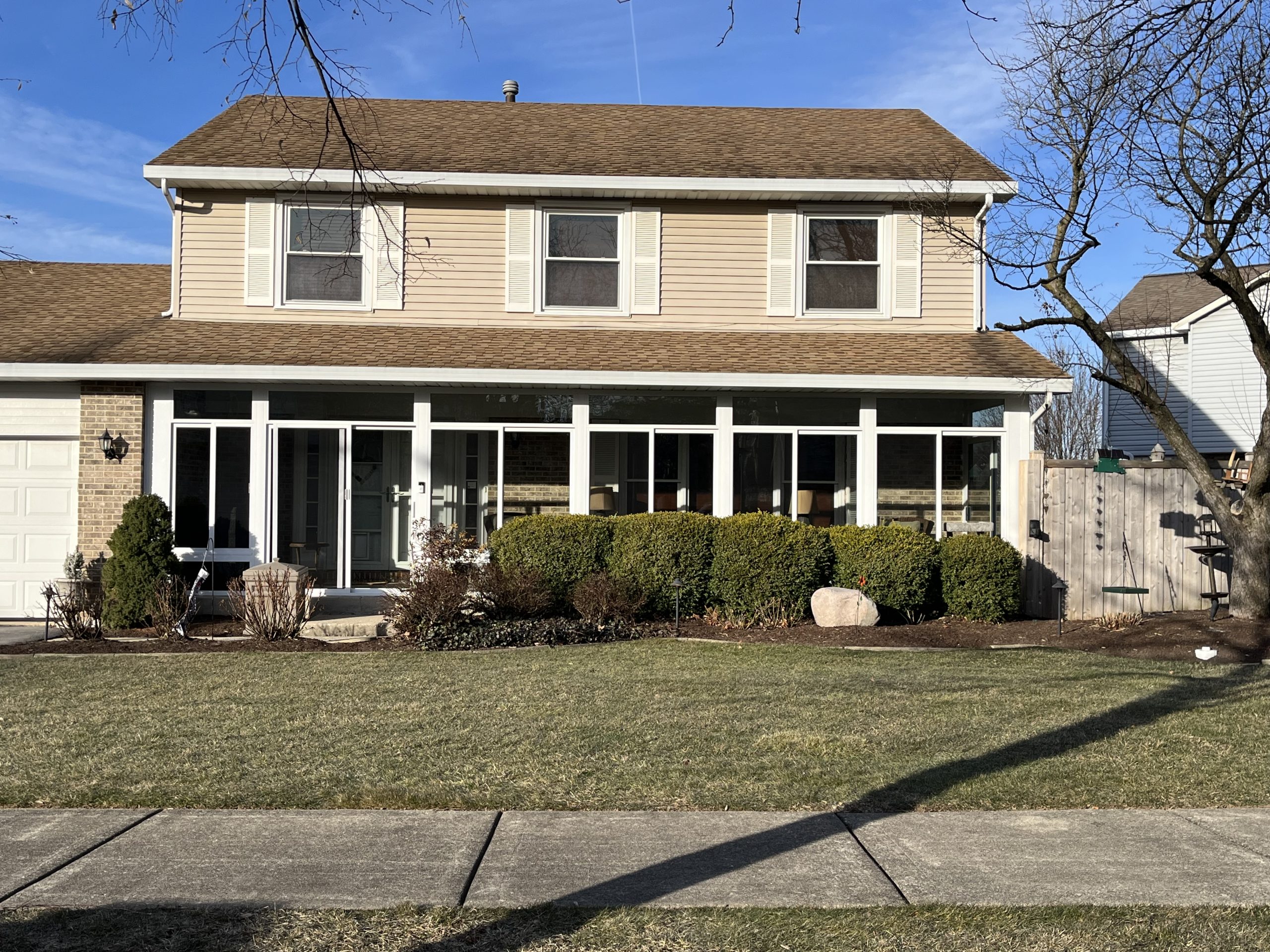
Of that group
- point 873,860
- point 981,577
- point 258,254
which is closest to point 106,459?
point 258,254

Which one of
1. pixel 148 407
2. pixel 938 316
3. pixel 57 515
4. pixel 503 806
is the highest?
pixel 938 316

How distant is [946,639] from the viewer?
12305mm

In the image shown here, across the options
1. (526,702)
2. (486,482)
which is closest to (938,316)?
(486,482)

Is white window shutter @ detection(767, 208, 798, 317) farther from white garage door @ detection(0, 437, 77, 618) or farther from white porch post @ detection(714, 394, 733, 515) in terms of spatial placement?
white garage door @ detection(0, 437, 77, 618)

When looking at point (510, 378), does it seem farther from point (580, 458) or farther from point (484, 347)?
point (580, 458)

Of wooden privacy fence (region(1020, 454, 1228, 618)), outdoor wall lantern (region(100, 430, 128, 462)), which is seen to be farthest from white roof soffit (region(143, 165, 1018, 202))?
wooden privacy fence (region(1020, 454, 1228, 618))

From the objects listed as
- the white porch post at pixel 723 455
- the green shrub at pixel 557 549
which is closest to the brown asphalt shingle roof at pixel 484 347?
the white porch post at pixel 723 455

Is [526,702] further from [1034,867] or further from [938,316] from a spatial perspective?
[938,316]

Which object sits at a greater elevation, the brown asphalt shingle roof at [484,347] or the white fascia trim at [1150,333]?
the white fascia trim at [1150,333]

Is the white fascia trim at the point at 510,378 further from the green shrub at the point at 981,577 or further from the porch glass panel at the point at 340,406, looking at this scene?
the green shrub at the point at 981,577

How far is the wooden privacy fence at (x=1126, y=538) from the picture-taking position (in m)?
13.7

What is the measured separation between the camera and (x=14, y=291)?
16.8 metres

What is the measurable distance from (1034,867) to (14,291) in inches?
659

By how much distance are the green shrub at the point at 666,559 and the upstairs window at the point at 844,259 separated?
4.20 meters
